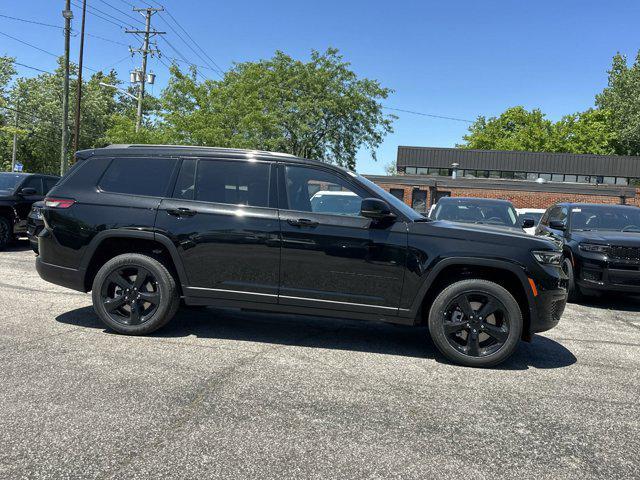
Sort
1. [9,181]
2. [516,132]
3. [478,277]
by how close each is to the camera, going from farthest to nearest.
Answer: [516,132] → [9,181] → [478,277]

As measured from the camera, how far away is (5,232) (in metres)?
11.0

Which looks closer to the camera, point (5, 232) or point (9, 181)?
point (5, 232)

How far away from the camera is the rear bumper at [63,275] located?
5.06 meters

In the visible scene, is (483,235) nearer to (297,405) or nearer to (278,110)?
(297,405)

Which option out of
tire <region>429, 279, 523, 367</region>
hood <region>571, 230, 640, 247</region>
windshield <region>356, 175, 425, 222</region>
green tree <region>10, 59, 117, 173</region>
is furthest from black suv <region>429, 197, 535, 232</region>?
green tree <region>10, 59, 117, 173</region>

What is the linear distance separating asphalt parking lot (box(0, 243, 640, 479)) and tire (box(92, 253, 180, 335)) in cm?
17

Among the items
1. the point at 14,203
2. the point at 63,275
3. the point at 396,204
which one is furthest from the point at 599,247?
the point at 14,203

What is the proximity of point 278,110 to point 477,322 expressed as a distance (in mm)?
33606

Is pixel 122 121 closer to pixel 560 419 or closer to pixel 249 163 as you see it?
pixel 249 163

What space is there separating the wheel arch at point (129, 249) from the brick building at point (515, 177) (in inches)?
1258

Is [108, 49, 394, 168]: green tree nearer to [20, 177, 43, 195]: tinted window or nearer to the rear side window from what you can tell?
[20, 177, 43, 195]: tinted window

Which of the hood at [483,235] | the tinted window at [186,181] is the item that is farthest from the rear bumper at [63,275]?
the hood at [483,235]

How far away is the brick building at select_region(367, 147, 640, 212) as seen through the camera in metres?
34.3

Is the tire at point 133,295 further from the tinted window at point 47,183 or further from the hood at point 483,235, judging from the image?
the tinted window at point 47,183
